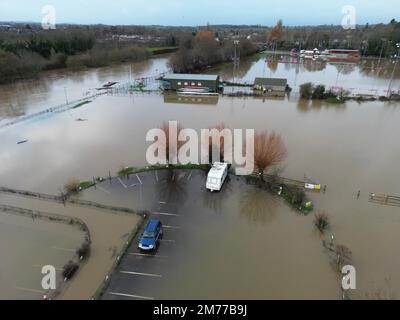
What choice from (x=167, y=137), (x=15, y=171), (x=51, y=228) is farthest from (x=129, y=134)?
(x=51, y=228)

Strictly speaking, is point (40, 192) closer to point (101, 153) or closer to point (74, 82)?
point (101, 153)

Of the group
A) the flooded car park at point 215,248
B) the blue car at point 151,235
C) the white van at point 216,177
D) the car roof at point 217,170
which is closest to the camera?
the flooded car park at point 215,248

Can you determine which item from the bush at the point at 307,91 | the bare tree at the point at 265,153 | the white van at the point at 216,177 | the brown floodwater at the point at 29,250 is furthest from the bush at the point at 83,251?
the bush at the point at 307,91

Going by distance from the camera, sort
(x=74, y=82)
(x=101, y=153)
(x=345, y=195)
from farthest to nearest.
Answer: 1. (x=74, y=82)
2. (x=101, y=153)
3. (x=345, y=195)

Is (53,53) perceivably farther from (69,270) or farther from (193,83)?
(69,270)

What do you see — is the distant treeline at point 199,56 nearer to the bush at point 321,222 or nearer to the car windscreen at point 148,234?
the bush at point 321,222

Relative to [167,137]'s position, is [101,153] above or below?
below
